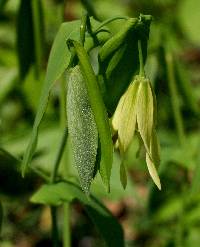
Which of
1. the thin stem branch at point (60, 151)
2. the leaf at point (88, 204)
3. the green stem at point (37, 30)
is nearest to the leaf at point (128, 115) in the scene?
the thin stem branch at point (60, 151)

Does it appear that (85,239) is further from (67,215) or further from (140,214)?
(67,215)

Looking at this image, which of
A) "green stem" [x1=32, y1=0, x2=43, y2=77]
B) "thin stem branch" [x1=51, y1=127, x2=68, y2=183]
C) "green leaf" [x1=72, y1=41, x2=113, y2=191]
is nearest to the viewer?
"green leaf" [x1=72, y1=41, x2=113, y2=191]

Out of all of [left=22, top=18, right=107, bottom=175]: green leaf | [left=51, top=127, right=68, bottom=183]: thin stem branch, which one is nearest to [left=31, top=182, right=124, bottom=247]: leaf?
[left=51, top=127, right=68, bottom=183]: thin stem branch

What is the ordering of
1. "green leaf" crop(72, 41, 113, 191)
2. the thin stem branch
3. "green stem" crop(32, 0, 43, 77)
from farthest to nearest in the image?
"green stem" crop(32, 0, 43, 77) < the thin stem branch < "green leaf" crop(72, 41, 113, 191)

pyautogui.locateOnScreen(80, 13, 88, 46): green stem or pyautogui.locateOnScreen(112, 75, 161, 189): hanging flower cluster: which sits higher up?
pyautogui.locateOnScreen(80, 13, 88, 46): green stem

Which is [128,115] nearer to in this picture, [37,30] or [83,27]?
[83,27]

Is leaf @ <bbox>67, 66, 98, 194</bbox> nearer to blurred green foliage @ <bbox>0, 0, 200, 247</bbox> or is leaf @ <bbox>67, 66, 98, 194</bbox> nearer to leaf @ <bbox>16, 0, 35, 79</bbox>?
blurred green foliage @ <bbox>0, 0, 200, 247</bbox>

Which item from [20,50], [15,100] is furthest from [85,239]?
[20,50]
